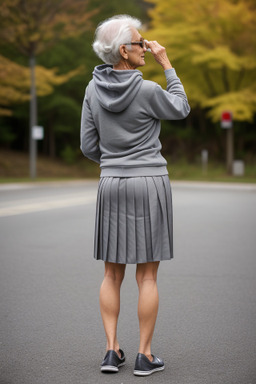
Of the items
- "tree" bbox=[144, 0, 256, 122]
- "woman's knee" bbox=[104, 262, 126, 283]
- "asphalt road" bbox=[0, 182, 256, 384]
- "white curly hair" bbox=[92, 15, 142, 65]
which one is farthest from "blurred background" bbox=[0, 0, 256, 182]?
"white curly hair" bbox=[92, 15, 142, 65]

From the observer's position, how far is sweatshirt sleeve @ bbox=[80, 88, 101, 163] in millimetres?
3643

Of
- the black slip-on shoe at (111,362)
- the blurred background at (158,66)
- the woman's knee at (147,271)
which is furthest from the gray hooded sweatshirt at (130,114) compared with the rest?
the blurred background at (158,66)

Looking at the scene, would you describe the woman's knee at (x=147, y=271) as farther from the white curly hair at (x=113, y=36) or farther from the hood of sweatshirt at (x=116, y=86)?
the white curly hair at (x=113, y=36)

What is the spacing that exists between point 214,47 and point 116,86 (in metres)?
23.9

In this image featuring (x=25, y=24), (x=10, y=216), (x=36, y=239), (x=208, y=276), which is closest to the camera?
(x=208, y=276)

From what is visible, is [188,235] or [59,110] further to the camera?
[59,110]

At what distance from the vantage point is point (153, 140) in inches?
139

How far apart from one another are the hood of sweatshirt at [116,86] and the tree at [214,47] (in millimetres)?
22278

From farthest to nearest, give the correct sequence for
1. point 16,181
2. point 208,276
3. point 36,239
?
→ 1. point 16,181
2. point 36,239
3. point 208,276

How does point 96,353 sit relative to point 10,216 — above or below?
below

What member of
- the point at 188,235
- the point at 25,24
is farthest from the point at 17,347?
the point at 25,24

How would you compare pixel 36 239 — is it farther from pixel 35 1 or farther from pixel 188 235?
pixel 35 1

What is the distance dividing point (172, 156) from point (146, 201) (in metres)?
33.1

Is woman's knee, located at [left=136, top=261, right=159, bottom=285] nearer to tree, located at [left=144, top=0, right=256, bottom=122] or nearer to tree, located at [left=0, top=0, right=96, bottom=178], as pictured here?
tree, located at [left=144, top=0, right=256, bottom=122]
